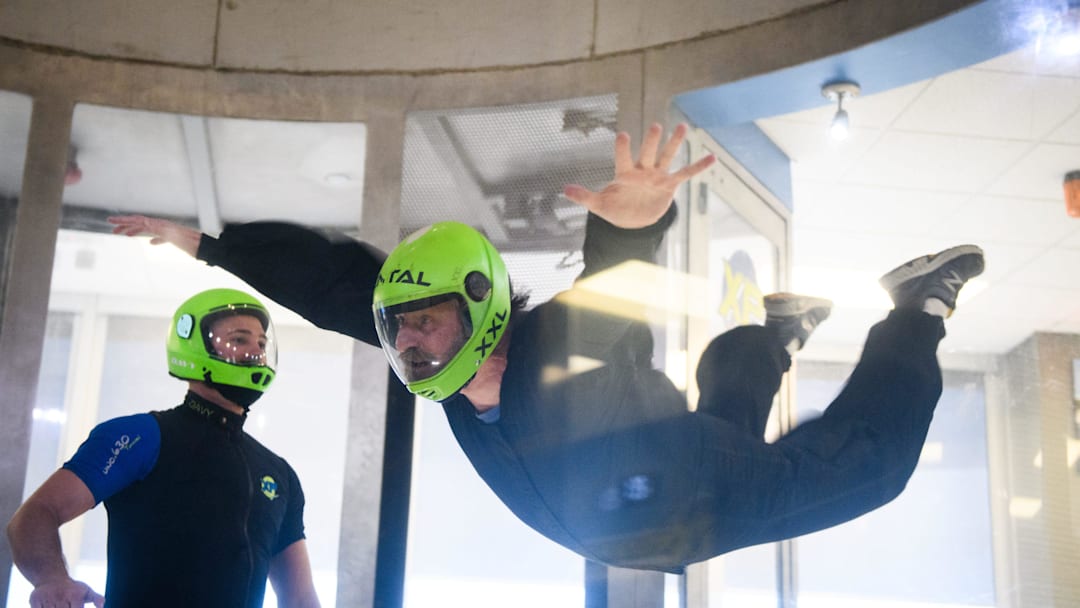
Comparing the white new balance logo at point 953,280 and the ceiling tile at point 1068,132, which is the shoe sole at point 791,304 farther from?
the ceiling tile at point 1068,132

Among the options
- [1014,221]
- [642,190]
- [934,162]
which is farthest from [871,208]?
[642,190]

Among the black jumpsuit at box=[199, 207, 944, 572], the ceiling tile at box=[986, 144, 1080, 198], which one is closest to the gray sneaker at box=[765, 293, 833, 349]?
the black jumpsuit at box=[199, 207, 944, 572]

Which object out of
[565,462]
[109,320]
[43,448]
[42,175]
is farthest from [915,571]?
[109,320]

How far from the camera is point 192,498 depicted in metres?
2.50

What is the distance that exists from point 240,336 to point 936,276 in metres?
1.87

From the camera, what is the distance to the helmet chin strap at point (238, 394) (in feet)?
9.02

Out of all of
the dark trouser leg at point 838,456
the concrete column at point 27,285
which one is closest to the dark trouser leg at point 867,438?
the dark trouser leg at point 838,456

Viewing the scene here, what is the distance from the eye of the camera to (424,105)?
12.7ft

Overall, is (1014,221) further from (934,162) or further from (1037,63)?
(1037,63)

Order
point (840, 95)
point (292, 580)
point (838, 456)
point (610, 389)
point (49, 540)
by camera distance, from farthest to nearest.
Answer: point (840, 95) < point (292, 580) < point (49, 540) < point (838, 456) < point (610, 389)

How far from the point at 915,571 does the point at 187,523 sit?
3.19 metres

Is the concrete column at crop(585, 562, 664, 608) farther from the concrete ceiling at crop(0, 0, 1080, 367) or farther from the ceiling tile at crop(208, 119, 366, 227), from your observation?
the ceiling tile at crop(208, 119, 366, 227)

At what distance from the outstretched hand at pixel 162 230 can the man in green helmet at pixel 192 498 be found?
444mm

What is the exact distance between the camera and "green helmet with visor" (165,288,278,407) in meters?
2.75
